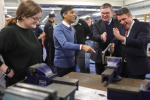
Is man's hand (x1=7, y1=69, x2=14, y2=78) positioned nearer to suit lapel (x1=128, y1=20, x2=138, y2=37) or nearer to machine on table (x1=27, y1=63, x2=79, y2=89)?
machine on table (x1=27, y1=63, x2=79, y2=89)

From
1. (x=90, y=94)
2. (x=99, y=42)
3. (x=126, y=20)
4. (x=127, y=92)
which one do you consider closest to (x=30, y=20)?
(x=90, y=94)

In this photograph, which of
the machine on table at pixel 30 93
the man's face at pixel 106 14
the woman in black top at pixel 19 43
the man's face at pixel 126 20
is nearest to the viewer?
the machine on table at pixel 30 93

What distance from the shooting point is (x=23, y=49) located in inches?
52.7

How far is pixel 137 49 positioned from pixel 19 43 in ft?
4.43

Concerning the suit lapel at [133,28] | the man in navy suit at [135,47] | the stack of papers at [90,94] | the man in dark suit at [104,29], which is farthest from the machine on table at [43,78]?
the man in dark suit at [104,29]

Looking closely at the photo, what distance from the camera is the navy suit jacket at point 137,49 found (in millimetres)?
1690

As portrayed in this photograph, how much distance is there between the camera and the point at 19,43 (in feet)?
4.32

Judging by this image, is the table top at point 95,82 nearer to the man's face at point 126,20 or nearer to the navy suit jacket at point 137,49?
the navy suit jacket at point 137,49

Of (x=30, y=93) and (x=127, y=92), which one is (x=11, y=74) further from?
(x=127, y=92)

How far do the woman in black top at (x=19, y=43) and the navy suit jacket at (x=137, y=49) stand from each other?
111 cm

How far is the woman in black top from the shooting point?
1283 mm

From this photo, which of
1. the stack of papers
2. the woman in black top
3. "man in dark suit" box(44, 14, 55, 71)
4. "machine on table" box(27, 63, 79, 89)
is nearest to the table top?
the stack of papers

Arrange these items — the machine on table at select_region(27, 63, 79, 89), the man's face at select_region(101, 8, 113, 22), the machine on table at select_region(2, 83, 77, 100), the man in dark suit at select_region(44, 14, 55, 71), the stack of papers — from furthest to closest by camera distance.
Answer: the man in dark suit at select_region(44, 14, 55, 71) < the man's face at select_region(101, 8, 113, 22) < the stack of papers < the machine on table at select_region(27, 63, 79, 89) < the machine on table at select_region(2, 83, 77, 100)

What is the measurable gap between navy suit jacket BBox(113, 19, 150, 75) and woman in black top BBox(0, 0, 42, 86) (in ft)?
3.64
